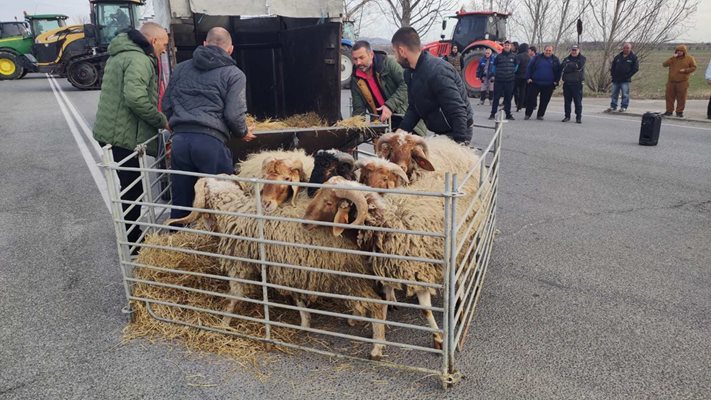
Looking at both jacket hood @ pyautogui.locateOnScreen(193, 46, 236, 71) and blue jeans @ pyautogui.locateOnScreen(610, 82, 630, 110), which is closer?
jacket hood @ pyautogui.locateOnScreen(193, 46, 236, 71)

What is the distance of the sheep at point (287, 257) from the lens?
348cm

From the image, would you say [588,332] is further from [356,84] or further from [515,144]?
[515,144]

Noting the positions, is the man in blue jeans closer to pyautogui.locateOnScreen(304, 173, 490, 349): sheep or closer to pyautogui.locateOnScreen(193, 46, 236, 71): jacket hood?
pyautogui.locateOnScreen(193, 46, 236, 71): jacket hood

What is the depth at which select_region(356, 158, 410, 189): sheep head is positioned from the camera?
369cm

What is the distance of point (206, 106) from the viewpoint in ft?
14.2

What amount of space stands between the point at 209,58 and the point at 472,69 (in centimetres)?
1657

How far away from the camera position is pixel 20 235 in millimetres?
5859

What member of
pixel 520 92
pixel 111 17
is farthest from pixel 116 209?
pixel 111 17

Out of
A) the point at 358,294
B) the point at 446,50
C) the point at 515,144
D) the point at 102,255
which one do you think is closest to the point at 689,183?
the point at 515,144

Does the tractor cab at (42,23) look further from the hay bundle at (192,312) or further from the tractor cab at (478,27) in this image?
the hay bundle at (192,312)

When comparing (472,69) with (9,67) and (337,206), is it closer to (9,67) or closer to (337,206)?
(337,206)

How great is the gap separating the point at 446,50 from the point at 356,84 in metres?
16.7

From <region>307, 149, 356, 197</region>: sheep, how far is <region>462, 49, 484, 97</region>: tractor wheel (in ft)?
53.0

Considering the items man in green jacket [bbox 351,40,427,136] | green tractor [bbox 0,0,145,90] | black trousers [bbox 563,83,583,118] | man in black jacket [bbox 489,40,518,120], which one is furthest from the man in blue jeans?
green tractor [bbox 0,0,145,90]
